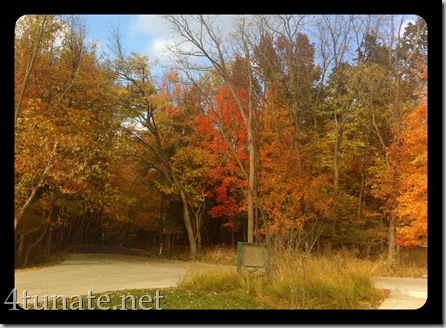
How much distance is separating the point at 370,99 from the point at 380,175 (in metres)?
4.01

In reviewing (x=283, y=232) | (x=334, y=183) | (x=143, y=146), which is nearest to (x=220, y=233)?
(x=143, y=146)

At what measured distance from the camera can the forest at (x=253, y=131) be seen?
42.8ft

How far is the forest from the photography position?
42.8 feet

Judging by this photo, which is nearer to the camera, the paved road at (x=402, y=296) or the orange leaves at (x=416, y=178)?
the paved road at (x=402, y=296)

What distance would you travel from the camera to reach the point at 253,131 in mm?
16516

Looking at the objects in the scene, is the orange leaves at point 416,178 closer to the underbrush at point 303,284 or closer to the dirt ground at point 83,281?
the underbrush at point 303,284

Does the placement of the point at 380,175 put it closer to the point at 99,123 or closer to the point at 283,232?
the point at 283,232

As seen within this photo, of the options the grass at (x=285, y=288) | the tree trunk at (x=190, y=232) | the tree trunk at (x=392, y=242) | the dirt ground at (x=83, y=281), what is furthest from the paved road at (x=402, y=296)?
the tree trunk at (x=190, y=232)

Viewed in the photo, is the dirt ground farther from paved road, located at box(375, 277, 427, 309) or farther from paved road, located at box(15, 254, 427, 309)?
paved road, located at box(375, 277, 427, 309)

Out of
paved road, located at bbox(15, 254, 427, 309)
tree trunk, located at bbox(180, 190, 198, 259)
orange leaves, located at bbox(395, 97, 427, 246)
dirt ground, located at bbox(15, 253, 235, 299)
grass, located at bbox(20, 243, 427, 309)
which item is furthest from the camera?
tree trunk, located at bbox(180, 190, 198, 259)

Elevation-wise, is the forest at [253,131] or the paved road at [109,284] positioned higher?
the forest at [253,131]

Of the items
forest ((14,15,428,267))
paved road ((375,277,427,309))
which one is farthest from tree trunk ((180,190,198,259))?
paved road ((375,277,427,309))

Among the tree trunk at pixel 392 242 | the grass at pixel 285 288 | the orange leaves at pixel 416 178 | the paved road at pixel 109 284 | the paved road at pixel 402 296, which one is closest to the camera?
the paved road at pixel 402 296

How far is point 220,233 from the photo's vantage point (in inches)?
961
